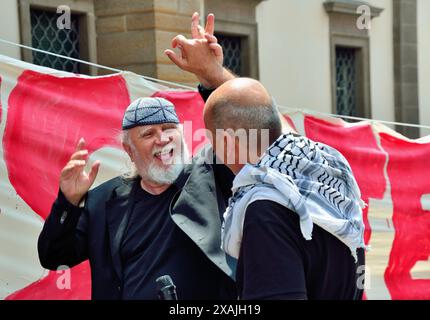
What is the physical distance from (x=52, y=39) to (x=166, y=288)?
255 inches

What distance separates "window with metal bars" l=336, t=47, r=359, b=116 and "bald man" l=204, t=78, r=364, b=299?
11.4 m

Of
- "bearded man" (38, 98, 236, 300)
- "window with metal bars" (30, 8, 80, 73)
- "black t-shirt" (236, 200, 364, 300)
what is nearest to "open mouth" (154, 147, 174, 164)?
"bearded man" (38, 98, 236, 300)

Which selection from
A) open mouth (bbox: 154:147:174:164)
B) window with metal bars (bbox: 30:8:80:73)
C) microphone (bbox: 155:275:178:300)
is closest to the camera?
microphone (bbox: 155:275:178:300)

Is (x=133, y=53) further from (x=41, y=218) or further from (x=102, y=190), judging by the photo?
(x=102, y=190)

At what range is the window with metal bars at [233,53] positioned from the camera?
1137 cm

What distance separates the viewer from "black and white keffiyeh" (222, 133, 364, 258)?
83.2 inches

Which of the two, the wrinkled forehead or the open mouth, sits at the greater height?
the wrinkled forehead

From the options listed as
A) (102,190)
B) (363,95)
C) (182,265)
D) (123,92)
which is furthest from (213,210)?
(363,95)

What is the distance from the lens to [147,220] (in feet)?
9.88

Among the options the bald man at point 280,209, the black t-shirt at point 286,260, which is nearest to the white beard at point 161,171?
the bald man at point 280,209

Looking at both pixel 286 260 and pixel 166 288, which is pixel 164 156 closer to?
pixel 166 288

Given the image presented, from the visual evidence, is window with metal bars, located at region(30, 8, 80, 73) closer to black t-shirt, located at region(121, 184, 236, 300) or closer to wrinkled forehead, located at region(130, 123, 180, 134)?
wrinkled forehead, located at region(130, 123, 180, 134)

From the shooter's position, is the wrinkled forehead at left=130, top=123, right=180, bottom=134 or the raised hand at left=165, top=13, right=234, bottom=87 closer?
the raised hand at left=165, top=13, right=234, bottom=87

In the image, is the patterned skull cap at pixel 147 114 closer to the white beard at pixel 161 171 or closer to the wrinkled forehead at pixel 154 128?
the wrinkled forehead at pixel 154 128
